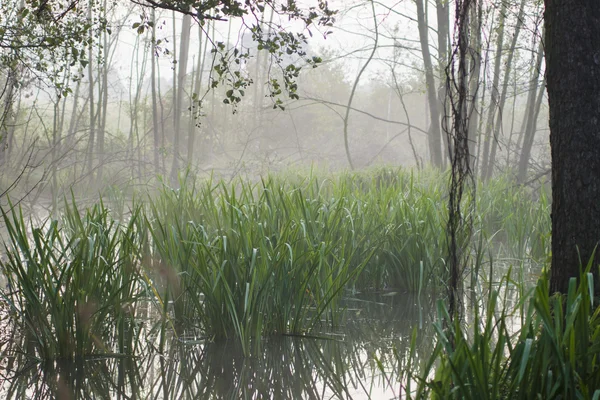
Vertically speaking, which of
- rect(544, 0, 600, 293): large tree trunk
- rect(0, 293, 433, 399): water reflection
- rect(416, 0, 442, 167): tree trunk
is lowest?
rect(0, 293, 433, 399): water reflection

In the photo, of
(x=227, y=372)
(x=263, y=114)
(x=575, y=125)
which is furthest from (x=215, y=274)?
(x=263, y=114)

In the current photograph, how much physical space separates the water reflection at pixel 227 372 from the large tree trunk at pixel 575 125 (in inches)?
36.0

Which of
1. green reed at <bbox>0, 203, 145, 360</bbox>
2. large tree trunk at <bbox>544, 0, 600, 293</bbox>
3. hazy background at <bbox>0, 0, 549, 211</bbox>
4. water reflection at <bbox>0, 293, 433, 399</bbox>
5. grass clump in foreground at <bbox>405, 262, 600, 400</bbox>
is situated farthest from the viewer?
hazy background at <bbox>0, 0, 549, 211</bbox>

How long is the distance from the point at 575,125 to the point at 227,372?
1.81 m

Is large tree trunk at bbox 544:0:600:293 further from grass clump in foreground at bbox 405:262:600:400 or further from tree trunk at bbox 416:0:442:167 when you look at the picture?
tree trunk at bbox 416:0:442:167

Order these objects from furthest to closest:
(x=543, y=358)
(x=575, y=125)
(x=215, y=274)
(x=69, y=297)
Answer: (x=215, y=274), (x=69, y=297), (x=575, y=125), (x=543, y=358)

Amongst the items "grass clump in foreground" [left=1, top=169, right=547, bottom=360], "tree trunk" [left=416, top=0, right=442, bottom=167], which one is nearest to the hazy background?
"tree trunk" [left=416, top=0, right=442, bottom=167]

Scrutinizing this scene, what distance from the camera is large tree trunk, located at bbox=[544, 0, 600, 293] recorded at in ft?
7.37

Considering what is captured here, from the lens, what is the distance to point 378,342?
11.3ft

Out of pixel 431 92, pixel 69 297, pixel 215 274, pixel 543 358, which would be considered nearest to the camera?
pixel 543 358

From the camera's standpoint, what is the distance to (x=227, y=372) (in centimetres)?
299

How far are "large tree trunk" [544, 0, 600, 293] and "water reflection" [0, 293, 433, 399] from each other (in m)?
0.91

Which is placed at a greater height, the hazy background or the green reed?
the hazy background

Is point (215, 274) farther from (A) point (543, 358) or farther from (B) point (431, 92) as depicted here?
(B) point (431, 92)
